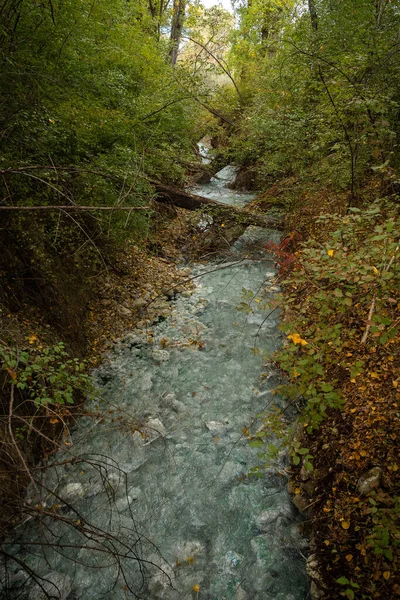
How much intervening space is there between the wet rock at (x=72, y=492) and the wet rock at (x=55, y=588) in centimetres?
60

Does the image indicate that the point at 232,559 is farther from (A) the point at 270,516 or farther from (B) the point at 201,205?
(B) the point at 201,205

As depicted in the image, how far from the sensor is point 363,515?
2.52 meters

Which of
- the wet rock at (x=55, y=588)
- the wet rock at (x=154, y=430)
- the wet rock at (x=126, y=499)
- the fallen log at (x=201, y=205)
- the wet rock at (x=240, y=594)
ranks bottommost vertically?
the wet rock at (x=55, y=588)

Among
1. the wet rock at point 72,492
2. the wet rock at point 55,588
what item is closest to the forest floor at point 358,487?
the wet rock at point 55,588

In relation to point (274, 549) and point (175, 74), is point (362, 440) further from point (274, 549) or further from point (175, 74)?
point (175, 74)

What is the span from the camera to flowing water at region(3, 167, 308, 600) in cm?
273

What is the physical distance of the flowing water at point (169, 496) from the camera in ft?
8.97

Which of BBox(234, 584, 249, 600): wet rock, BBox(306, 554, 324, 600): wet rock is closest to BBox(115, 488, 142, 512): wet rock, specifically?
BBox(234, 584, 249, 600): wet rock

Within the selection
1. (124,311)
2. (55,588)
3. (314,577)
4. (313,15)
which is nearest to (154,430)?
(55,588)

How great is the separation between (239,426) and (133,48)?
7661 millimetres

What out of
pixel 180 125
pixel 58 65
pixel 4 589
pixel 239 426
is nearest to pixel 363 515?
pixel 239 426

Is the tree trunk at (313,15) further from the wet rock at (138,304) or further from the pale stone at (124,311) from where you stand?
the pale stone at (124,311)

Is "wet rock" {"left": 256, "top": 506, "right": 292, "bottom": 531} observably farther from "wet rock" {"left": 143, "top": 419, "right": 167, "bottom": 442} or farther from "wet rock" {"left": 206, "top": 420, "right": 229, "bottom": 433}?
"wet rock" {"left": 143, "top": 419, "right": 167, "bottom": 442}

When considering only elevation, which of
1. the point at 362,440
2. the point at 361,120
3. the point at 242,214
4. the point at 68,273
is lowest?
the point at 362,440
